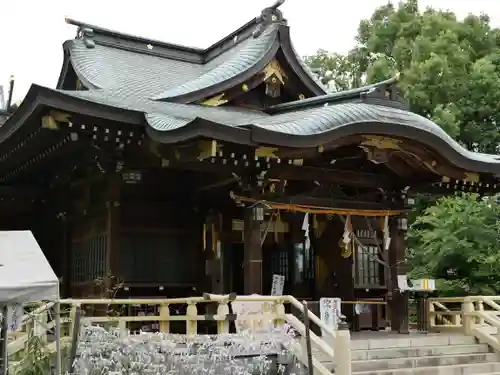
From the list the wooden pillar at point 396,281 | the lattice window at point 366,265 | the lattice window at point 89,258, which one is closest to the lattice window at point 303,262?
the lattice window at point 366,265

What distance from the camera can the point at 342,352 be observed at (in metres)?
9.28

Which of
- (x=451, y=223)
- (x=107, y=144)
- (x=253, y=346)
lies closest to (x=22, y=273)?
(x=253, y=346)

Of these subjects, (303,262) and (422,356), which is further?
(303,262)

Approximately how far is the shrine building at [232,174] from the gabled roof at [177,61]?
0.06 m

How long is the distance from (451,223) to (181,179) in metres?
8.98

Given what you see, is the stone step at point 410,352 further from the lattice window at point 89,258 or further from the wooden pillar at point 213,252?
the lattice window at point 89,258

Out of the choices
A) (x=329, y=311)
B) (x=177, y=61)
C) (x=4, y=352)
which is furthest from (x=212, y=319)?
(x=177, y=61)

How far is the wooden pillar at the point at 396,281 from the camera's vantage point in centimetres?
1328

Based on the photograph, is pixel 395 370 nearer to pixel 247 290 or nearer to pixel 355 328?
pixel 247 290

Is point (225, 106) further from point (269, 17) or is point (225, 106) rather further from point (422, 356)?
point (422, 356)

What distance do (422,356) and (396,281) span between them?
2.27 meters

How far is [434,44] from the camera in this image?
83.7 feet

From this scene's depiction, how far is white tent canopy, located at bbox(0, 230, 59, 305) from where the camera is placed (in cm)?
692

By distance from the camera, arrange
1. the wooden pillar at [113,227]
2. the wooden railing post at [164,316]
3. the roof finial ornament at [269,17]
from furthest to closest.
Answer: the roof finial ornament at [269,17] → the wooden pillar at [113,227] → the wooden railing post at [164,316]
